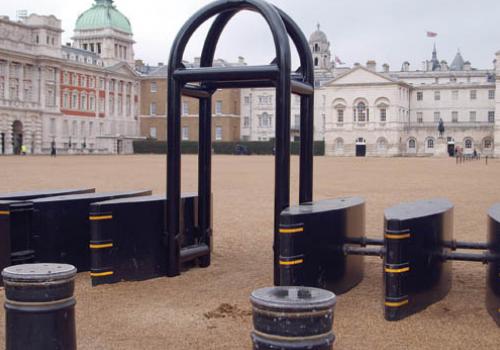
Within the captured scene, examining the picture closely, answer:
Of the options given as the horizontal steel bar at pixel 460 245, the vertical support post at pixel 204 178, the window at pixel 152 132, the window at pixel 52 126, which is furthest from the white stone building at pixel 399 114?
the horizontal steel bar at pixel 460 245

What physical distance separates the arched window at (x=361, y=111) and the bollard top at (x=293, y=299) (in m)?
80.9

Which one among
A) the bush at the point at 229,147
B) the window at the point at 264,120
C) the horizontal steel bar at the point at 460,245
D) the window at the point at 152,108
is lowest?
the horizontal steel bar at the point at 460,245

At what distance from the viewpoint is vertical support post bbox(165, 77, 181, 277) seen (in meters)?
9.00

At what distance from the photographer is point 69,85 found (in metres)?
79.1

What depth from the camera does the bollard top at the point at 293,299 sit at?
403cm

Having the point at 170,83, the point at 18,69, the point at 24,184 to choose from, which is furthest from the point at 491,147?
the point at 170,83

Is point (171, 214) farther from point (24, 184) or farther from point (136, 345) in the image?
point (24, 184)

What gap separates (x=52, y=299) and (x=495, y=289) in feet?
13.5

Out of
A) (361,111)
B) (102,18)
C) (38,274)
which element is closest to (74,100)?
(102,18)

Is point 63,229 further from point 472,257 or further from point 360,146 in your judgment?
point 360,146

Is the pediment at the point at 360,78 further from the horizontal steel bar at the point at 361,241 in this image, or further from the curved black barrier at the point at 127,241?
the horizontal steel bar at the point at 361,241

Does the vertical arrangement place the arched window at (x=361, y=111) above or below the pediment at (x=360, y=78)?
below

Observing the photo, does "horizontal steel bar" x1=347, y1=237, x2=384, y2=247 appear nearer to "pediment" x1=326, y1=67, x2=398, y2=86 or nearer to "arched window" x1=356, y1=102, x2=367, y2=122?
"pediment" x1=326, y1=67, x2=398, y2=86

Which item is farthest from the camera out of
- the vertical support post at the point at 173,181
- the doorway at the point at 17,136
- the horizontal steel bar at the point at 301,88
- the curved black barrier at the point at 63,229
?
the doorway at the point at 17,136
